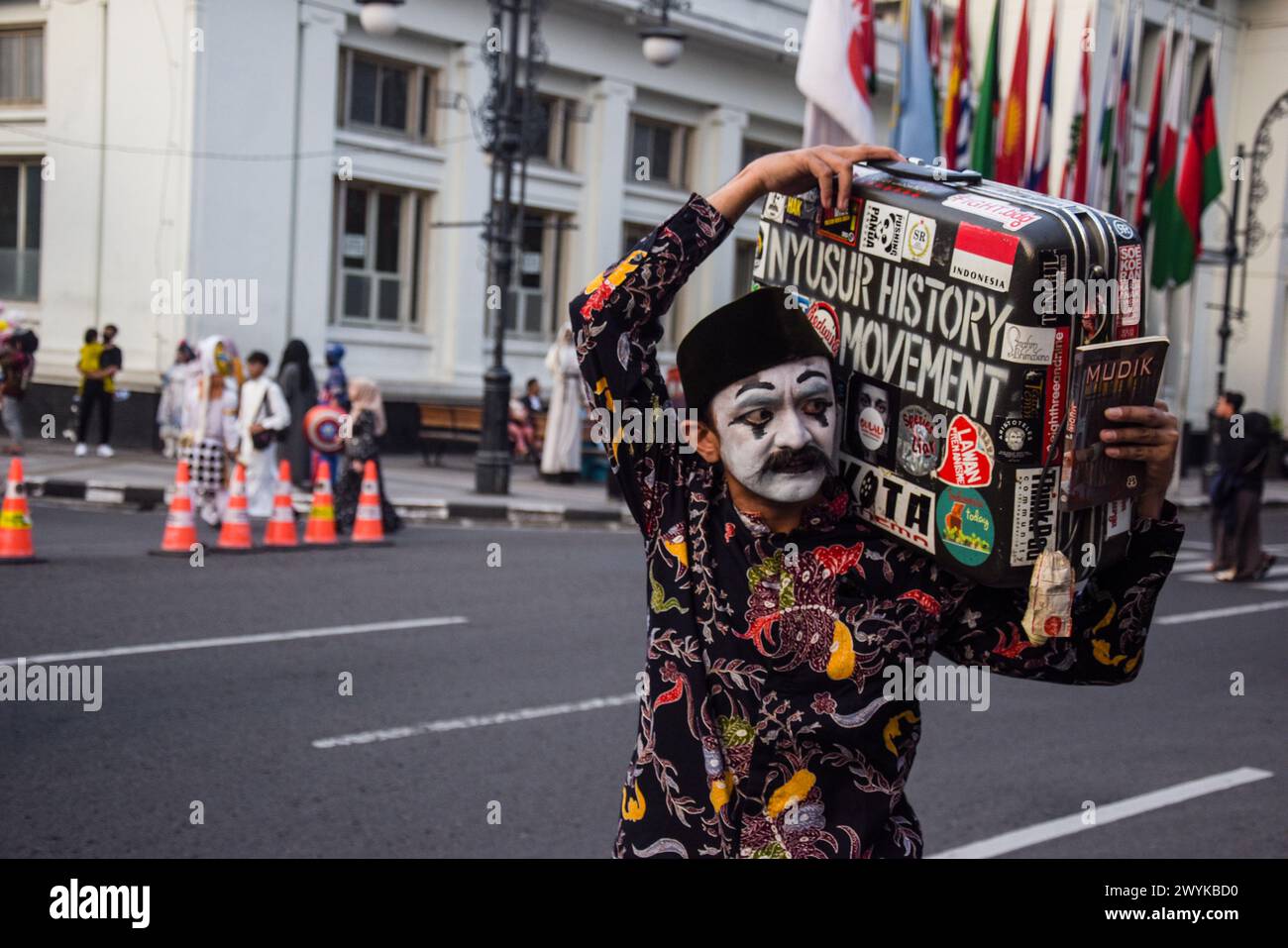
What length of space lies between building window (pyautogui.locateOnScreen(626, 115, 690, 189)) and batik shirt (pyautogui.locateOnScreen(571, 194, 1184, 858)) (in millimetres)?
26958

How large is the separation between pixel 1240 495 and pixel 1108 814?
949cm

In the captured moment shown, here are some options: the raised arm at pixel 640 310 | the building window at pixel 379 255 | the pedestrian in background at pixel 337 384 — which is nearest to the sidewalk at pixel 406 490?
the pedestrian in background at pixel 337 384

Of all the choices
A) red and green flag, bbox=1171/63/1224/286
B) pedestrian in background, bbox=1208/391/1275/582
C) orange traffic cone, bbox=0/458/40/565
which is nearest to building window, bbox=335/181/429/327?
red and green flag, bbox=1171/63/1224/286

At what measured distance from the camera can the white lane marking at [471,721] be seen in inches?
263

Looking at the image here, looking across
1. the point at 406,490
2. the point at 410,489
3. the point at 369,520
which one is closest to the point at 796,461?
the point at 369,520

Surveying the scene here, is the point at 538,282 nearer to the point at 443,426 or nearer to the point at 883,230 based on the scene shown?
the point at 443,426

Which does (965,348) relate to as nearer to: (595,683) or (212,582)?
(595,683)

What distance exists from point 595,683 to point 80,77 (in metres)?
18.5

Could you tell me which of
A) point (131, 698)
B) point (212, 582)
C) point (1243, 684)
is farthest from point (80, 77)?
point (1243, 684)

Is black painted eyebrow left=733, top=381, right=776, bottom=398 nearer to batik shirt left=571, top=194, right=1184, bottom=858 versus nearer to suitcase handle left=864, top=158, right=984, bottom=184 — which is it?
batik shirt left=571, top=194, right=1184, bottom=858

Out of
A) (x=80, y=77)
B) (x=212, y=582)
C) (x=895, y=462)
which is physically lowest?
(x=212, y=582)

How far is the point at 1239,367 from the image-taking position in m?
40.9

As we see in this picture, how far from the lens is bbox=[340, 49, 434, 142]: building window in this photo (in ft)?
79.1

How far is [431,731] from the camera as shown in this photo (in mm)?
6918
